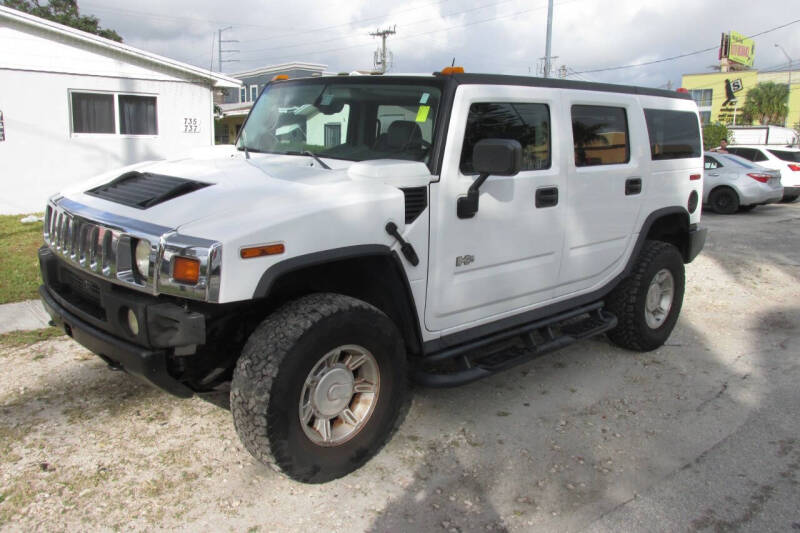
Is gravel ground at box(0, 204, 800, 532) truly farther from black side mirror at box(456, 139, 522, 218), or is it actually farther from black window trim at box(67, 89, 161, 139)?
black window trim at box(67, 89, 161, 139)

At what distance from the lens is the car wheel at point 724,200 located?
15.2 m

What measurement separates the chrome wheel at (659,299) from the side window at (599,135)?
113 centimetres

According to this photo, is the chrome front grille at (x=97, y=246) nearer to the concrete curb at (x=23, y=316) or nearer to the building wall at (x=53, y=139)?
the concrete curb at (x=23, y=316)

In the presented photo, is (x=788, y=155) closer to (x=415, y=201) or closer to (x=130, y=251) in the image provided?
(x=415, y=201)

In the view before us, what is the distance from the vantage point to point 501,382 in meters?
4.59

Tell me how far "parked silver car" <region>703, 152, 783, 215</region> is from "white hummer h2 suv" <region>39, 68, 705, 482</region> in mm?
11832

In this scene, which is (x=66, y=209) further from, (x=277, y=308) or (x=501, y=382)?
(x=501, y=382)

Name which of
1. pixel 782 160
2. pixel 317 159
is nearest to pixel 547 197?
pixel 317 159

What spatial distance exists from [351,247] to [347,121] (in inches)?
45.0

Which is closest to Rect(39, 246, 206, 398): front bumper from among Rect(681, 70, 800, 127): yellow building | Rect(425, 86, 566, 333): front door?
Rect(425, 86, 566, 333): front door

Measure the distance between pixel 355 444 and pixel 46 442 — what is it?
1674 mm

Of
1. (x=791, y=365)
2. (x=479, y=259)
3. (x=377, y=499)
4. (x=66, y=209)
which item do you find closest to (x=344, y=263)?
(x=479, y=259)

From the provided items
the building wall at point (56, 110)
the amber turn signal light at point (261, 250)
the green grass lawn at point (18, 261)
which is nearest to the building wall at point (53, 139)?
the building wall at point (56, 110)

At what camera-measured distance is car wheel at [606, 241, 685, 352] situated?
5016mm
